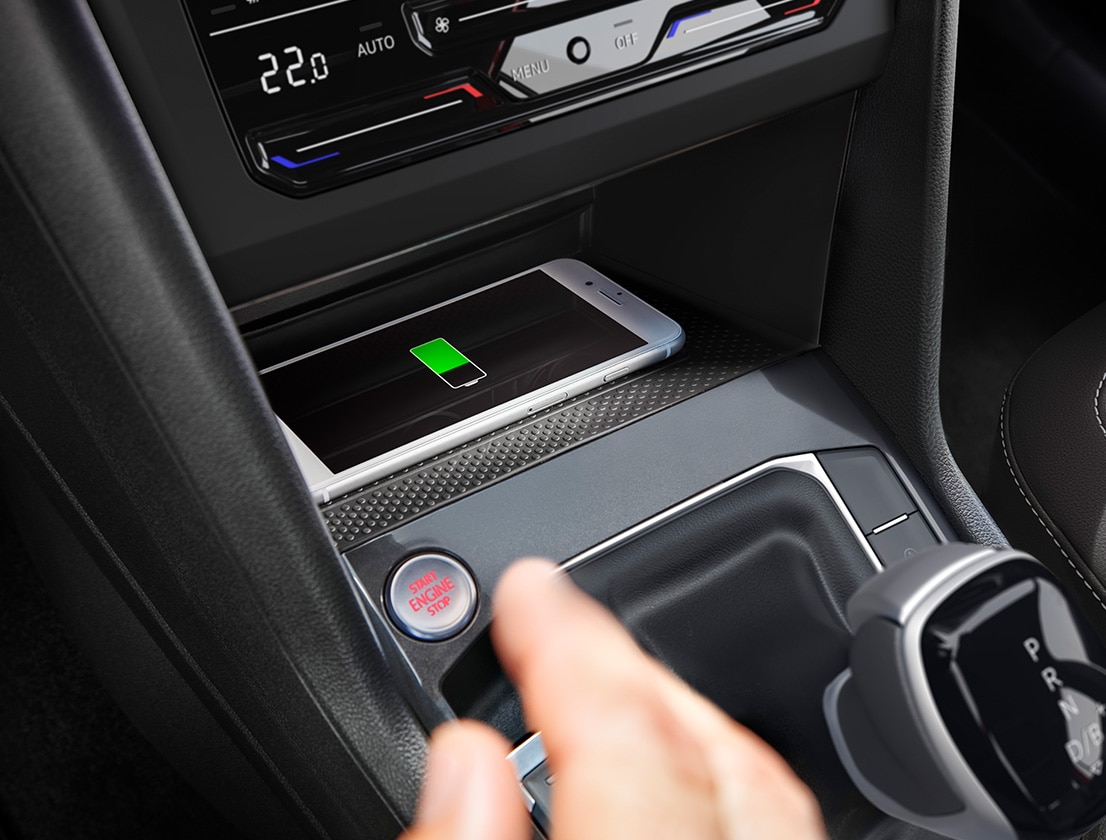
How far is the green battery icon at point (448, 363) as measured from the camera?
2.53 feet

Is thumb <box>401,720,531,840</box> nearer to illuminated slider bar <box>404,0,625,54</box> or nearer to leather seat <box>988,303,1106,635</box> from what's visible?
illuminated slider bar <box>404,0,625,54</box>

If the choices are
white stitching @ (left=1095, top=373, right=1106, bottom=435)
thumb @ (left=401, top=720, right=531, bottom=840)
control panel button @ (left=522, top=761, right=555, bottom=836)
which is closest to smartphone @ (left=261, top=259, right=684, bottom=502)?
control panel button @ (left=522, top=761, right=555, bottom=836)

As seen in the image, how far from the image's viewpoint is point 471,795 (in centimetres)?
35

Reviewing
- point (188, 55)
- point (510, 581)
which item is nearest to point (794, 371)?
point (510, 581)

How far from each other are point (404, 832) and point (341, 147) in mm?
381

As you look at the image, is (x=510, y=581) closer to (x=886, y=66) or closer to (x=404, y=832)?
(x=404, y=832)

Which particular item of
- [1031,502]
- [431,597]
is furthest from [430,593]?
[1031,502]

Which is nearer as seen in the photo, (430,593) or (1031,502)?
(430,593)

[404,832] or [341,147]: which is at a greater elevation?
[341,147]

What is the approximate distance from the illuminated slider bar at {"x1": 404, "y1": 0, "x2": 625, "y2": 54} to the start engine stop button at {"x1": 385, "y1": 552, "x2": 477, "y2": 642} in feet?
1.03

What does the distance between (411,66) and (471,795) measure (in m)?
0.35

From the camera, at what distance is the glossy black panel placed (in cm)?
53

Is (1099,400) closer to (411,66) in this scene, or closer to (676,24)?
(676,24)

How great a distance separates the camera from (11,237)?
401 millimetres
